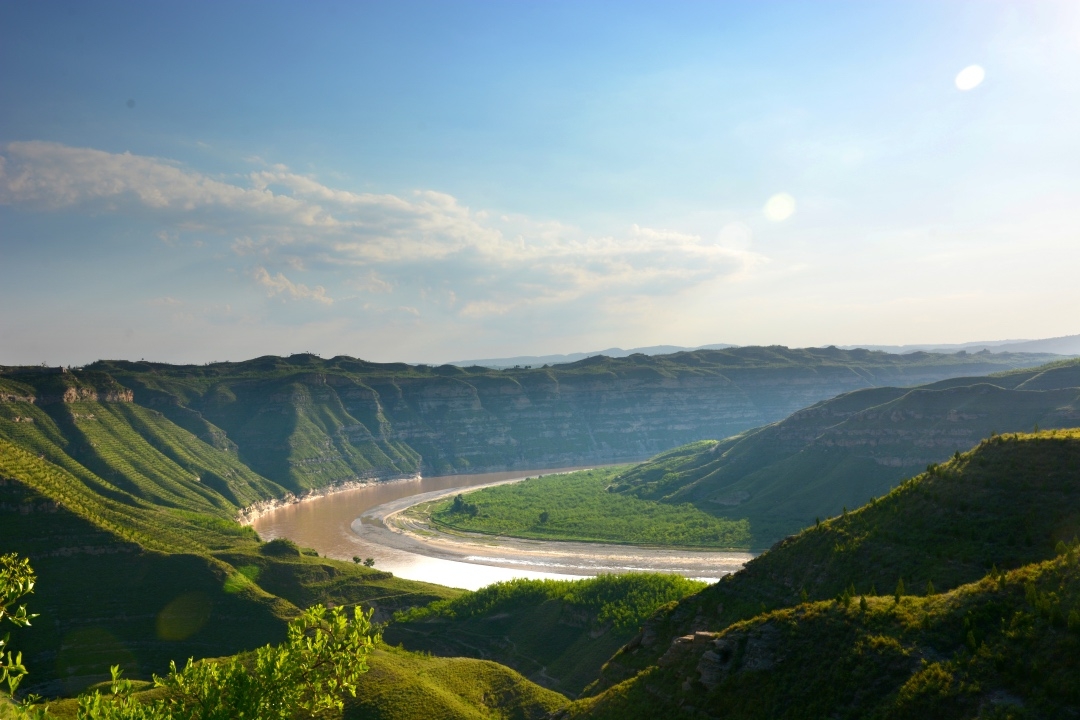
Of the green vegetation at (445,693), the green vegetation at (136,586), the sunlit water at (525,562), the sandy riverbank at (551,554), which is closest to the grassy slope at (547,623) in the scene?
the green vegetation at (445,693)

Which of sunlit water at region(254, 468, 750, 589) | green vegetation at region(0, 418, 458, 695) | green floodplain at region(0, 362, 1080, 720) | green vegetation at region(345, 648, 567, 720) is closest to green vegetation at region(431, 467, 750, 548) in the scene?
green floodplain at region(0, 362, 1080, 720)

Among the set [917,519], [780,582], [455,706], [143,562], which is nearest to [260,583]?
[143,562]

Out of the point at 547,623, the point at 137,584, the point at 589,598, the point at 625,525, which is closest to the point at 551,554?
the point at 625,525

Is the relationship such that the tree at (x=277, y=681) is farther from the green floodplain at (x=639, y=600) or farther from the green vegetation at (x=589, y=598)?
the green vegetation at (x=589, y=598)

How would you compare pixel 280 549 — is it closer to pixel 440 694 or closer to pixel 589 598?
pixel 589 598

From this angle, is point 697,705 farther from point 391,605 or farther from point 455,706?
point 391,605

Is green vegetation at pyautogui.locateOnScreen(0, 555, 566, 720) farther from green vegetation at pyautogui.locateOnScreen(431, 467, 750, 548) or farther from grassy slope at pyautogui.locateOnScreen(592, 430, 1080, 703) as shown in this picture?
green vegetation at pyautogui.locateOnScreen(431, 467, 750, 548)
